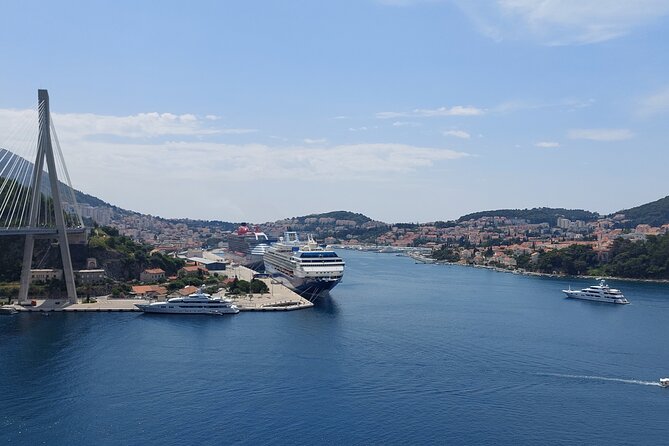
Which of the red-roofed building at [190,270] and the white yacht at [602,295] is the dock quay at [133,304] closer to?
the red-roofed building at [190,270]

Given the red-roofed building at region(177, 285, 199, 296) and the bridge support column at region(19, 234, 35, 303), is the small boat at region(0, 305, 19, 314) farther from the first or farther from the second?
the red-roofed building at region(177, 285, 199, 296)

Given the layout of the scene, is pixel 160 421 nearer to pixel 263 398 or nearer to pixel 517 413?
pixel 263 398

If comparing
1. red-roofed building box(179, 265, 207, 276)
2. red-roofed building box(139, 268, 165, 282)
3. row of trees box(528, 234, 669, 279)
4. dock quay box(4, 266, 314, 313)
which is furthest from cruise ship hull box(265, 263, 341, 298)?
row of trees box(528, 234, 669, 279)

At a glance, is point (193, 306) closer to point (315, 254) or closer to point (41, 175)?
point (315, 254)

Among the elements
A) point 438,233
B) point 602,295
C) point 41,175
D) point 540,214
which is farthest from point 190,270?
point 540,214

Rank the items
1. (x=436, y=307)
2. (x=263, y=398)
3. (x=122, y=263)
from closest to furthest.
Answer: (x=263, y=398), (x=436, y=307), (x=122, y=263)

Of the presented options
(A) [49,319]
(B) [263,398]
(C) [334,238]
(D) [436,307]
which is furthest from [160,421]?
(C) [334,238]

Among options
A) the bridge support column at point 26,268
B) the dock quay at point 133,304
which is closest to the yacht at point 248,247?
the dock quay at point 133,304
